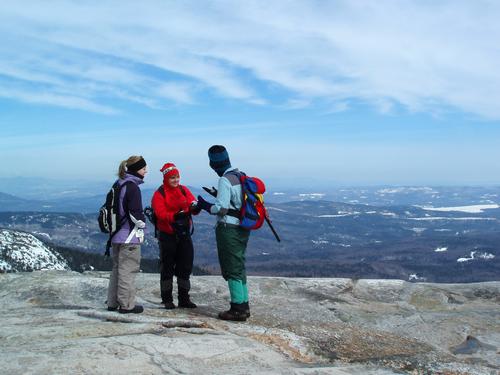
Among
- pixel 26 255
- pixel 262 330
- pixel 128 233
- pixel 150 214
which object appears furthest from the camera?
pixel 26 255

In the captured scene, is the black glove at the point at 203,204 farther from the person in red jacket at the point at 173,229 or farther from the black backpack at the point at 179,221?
the black backpack at the point at 179,221

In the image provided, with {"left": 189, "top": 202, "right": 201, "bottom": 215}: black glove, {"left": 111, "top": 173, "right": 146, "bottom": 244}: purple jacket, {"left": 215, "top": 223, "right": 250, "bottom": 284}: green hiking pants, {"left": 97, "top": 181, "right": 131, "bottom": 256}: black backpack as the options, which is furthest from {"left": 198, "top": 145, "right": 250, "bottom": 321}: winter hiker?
{"left": 97, "top": 181, "right": 131, "bottom": 256}: black backpack

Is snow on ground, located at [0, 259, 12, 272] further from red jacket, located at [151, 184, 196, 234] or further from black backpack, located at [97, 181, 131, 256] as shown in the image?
black backpack, located at [97, 181, 131, 256]

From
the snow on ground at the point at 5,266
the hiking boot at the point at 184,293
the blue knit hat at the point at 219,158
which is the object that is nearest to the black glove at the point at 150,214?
the hiking boot at the point at 184,293

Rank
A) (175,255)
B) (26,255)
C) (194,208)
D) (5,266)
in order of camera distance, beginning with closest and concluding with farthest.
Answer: (194,208), (175,255), (5,266), (26,255)

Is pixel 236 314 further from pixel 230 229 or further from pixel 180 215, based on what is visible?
pixel 180 215

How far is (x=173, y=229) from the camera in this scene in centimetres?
→ 1224

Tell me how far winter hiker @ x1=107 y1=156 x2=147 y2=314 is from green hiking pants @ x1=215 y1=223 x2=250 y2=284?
189 cm

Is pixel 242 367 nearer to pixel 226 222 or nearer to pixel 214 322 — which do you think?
pixel 214 322

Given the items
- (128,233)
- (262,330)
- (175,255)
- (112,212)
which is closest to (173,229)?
(175,255)

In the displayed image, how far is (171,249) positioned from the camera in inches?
494

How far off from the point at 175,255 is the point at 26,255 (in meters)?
149

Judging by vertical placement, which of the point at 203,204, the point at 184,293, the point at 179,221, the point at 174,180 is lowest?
the point at 184,293

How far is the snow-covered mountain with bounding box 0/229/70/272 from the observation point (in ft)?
447
